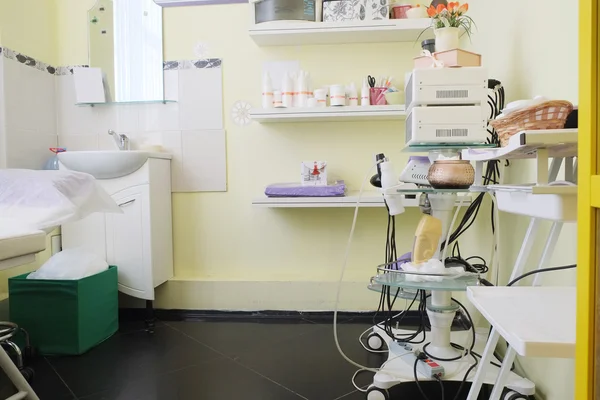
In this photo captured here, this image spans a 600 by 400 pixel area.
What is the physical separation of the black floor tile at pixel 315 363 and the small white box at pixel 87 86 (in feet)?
5.65

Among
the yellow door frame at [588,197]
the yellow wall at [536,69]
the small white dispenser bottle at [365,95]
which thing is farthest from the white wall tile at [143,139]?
the yellow door frame at [588,197]

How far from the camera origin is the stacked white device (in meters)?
1.33

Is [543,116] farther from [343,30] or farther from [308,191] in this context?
[343,30]

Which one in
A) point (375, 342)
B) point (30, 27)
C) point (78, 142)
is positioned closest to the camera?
point (375, 342)

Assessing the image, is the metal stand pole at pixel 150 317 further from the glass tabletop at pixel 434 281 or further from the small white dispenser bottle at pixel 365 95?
the small white dispenser bottle at pixel 365 95

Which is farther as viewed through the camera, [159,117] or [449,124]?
[159,117]

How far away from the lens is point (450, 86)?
134 cm

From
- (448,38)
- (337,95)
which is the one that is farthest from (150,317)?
(448,38)

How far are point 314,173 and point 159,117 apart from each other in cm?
99

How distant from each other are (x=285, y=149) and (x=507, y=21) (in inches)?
48.9

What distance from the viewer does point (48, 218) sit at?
50.0 inches

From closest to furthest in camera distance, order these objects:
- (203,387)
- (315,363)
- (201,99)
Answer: (203,387) → (315,363) → (201,99)

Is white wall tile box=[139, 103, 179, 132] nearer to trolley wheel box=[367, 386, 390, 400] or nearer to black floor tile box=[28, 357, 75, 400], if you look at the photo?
black floor tile box=[28, 357, 75, 400]

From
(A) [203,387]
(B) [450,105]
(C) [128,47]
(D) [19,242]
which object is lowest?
(A) [203,387]
